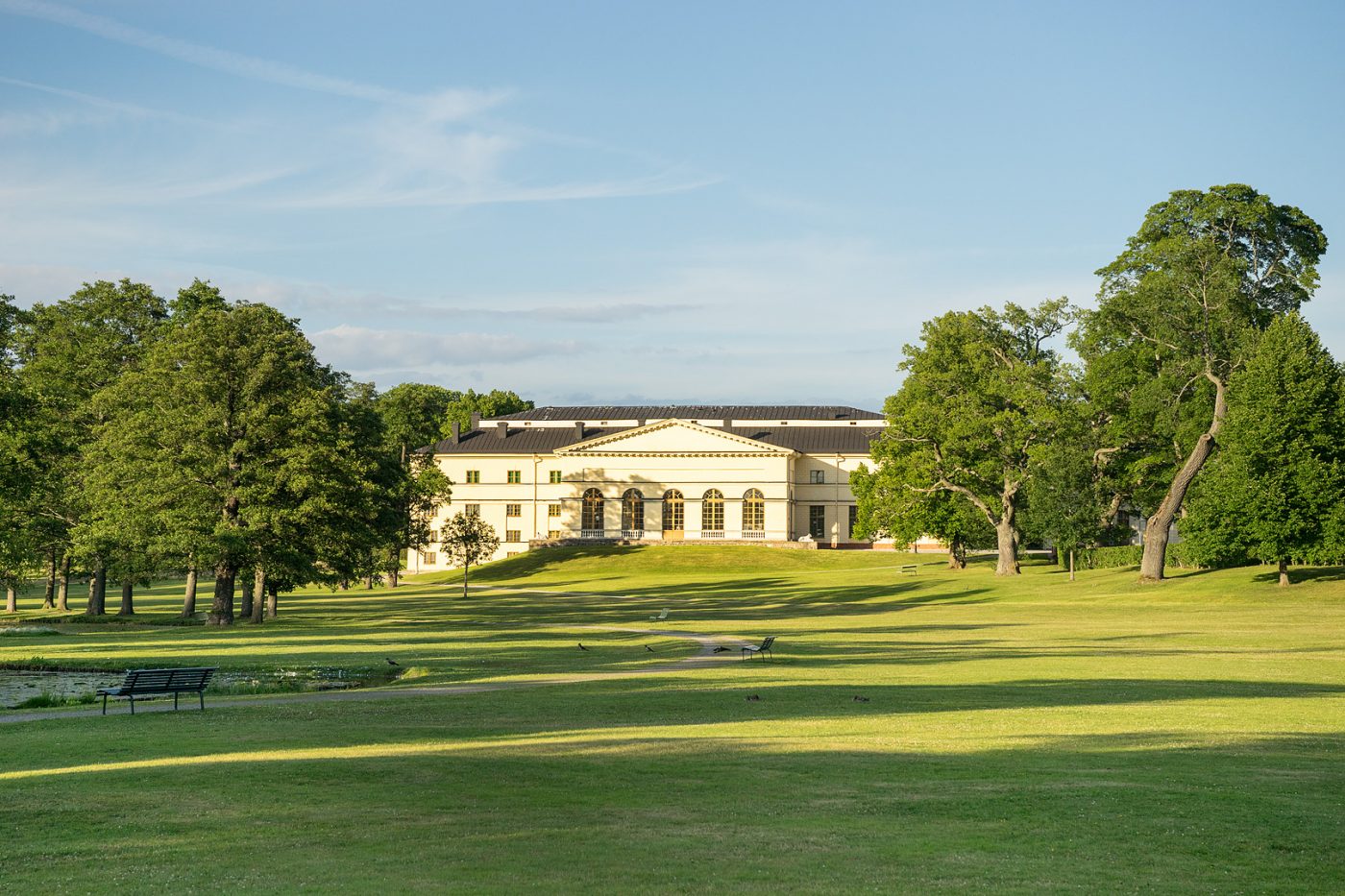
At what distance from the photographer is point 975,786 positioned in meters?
13.9

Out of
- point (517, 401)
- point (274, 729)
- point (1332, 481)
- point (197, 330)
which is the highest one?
point (517, 401)

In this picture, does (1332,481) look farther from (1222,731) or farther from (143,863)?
(143,863)

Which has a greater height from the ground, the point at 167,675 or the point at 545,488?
the point at 545,488

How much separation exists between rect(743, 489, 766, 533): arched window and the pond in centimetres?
7748

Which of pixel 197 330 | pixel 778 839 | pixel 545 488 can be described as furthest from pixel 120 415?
pixel 545 488

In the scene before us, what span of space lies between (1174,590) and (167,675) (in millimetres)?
47625

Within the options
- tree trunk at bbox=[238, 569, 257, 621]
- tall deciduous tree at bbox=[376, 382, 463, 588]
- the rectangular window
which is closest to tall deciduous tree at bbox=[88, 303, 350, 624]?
tree trunk at bbox=[238, 569, 257, 621]

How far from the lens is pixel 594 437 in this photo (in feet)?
371

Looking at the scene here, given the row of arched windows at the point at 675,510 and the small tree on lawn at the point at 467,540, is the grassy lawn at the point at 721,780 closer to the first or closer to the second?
the small tree on lawn at the point at 467,540

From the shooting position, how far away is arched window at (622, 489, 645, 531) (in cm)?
10888

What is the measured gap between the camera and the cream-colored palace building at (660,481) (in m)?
108

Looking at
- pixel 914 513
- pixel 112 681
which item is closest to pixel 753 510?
pixel 914 513

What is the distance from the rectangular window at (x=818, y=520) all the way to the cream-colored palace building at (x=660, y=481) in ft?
0.27

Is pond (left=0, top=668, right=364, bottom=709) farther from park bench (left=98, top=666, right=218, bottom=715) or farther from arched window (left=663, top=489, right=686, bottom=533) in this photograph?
arched window (left=663, top=489, right=686, bottom=533)
